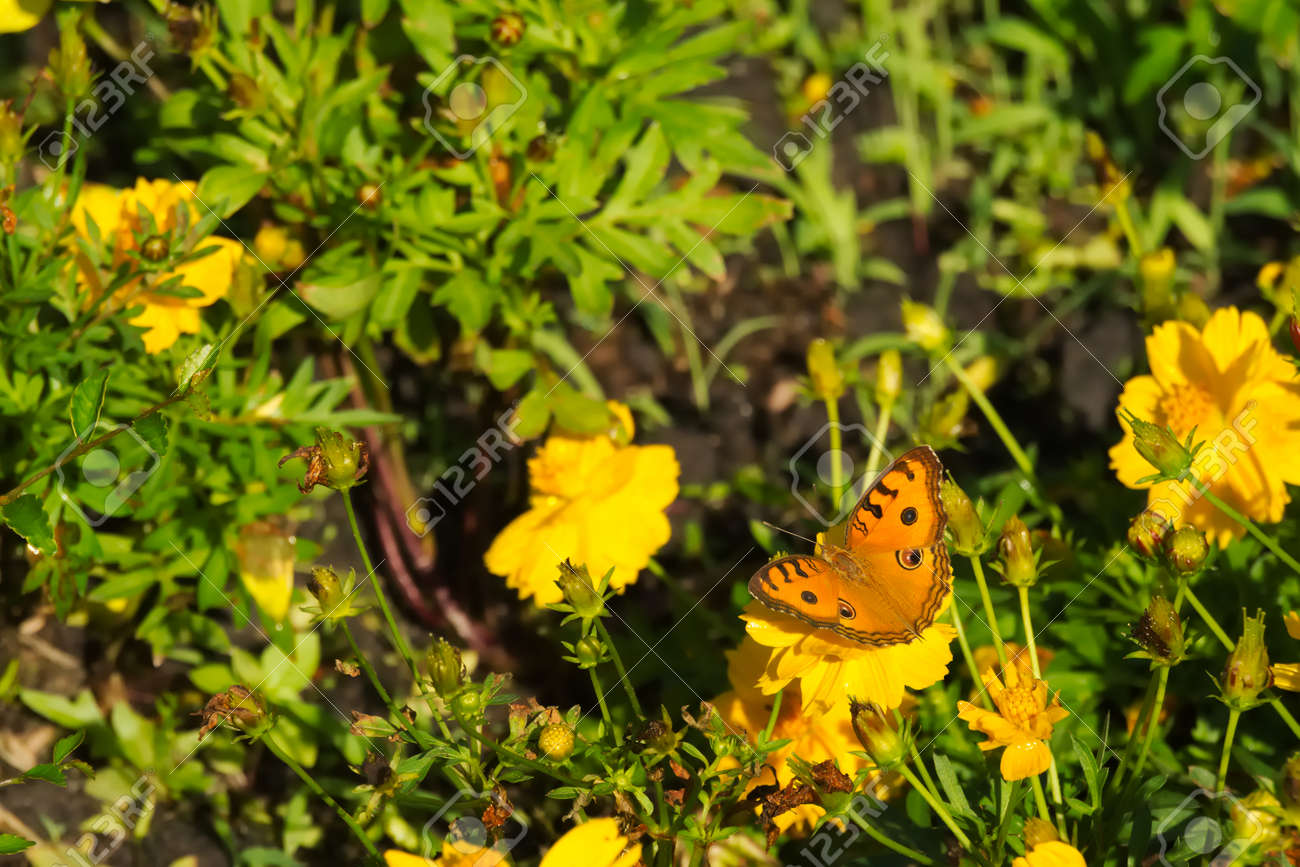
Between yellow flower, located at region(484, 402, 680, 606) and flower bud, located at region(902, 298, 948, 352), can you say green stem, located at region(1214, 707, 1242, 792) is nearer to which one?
flower bud, located at region(902, 298, 948, 352)

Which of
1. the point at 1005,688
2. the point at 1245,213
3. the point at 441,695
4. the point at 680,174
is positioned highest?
the point at 680,174

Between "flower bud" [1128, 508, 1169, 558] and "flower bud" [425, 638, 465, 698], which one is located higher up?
"flower bud" [1128, 508, 1169, 558]

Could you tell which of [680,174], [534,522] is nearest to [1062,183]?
[680,174]

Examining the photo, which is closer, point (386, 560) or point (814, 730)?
point (814, 730)

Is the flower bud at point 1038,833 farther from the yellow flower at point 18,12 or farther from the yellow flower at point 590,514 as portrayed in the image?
the yellow flower at point 18,12

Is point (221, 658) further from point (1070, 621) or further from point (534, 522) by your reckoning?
point (1070, 621)

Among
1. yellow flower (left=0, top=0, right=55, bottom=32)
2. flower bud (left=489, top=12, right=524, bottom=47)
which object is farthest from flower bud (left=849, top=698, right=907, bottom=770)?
yellow flower (left=0, top=0, right=55, bottom=32)

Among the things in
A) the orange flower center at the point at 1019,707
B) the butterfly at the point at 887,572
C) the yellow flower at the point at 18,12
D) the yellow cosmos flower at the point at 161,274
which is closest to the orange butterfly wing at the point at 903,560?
the butterfly at the point at 887,572
